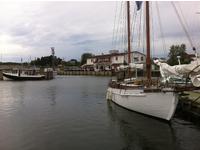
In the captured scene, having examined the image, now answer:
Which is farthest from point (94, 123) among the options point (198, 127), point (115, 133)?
point (198, 127)

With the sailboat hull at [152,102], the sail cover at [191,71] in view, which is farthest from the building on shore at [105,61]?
the sail cover at [191,71]

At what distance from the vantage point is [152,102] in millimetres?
23203

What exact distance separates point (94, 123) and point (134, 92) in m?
4.29

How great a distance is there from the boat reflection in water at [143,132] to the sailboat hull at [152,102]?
536mm

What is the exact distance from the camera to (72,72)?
154m

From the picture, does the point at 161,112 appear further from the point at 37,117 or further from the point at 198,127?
the point at 37,117

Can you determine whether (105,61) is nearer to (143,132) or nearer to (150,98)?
(150,98)

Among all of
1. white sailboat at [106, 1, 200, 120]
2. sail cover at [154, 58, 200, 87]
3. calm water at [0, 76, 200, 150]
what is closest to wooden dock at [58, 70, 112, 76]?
white sailboat at [106, 1, 200, 120]

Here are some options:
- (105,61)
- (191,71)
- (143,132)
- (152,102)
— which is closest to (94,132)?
(143,132)

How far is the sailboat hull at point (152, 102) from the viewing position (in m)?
22.0

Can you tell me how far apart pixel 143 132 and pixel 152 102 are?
3.69m

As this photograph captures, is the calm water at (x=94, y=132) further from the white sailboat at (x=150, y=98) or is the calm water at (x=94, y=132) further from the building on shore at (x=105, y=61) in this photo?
the building on shore at (x=105, y=61)

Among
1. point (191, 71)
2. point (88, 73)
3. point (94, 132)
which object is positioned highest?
point (88, 73)

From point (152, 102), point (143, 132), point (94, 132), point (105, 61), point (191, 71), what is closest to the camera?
point (191, 71)
